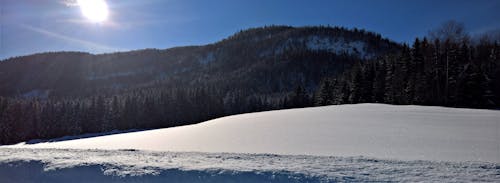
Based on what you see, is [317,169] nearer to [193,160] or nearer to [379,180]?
[379,180]

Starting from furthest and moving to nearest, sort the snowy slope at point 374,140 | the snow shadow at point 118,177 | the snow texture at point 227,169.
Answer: the snowy slope at point 374,140, the snow shadow at point 118,177, the snow texture at point 227,169

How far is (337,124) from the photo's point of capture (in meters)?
15.0

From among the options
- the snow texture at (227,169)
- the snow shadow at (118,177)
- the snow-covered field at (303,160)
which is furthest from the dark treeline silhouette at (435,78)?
the snow shadow at (118,177)

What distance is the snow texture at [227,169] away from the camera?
579cm

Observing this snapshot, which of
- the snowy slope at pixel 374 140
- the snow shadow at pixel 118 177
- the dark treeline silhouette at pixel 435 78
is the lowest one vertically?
the snow shadow at pixel 118 177

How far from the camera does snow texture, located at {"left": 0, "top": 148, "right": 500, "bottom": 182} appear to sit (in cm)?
579

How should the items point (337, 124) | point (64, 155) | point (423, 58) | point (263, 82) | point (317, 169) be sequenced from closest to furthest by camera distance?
1. point (317, 169)
2. point (64, 155)
3. point (337, 124)
4. point (423, 58)
5. point (263, 82)

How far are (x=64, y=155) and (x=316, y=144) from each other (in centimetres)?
723

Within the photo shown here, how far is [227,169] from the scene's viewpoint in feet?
20.9

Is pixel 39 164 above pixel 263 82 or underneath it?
underneath

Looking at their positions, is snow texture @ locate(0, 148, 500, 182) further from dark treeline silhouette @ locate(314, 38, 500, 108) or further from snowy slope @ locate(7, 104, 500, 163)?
dark treeline silhouette @ locate(314, 38, 500, 108)

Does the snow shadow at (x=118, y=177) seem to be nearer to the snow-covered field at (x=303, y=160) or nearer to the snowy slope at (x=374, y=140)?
the snow-covered field at (x=303, y=160)

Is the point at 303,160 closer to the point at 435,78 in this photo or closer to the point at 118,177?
the point at 118,177

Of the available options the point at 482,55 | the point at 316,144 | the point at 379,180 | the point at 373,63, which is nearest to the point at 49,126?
the point at 373,63
